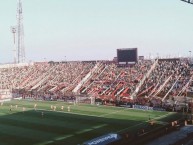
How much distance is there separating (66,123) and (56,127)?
248cm

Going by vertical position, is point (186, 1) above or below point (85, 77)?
above

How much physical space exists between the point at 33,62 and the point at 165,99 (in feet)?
173

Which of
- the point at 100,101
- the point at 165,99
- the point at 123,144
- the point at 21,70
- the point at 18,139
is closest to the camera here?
the point at 123,144

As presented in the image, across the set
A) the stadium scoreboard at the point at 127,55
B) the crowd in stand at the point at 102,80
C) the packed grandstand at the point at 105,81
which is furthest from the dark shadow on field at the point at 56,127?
the stadium scoreboard at the point at 127,55

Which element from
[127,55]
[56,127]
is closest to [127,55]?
[127,55]

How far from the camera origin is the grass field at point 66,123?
120ft

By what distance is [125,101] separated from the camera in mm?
57781

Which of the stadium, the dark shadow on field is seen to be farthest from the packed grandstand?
the dark shadow on field

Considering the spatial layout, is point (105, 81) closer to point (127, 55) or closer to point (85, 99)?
point (127, 55)

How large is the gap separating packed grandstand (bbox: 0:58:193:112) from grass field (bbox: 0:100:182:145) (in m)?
6.65

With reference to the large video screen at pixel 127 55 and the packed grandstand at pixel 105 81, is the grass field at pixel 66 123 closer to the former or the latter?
the packed grandstand at pixel 105 81

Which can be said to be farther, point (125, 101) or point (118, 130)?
point (125, 101)

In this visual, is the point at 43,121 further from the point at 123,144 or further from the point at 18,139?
the point at 123,144

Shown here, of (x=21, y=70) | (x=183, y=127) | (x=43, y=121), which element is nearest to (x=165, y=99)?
(x=183, y=127)
